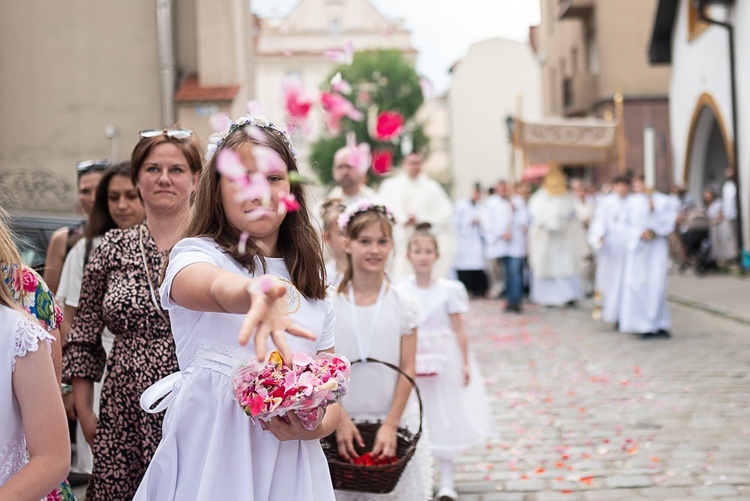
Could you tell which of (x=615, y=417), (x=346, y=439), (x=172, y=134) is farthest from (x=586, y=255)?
(x=172, y=134)

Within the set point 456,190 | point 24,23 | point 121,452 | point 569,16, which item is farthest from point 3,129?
point 456,190

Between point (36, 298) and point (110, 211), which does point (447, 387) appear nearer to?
point (110, 211)

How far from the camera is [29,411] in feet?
7.37

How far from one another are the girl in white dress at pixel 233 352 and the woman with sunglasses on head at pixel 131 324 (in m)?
0.71

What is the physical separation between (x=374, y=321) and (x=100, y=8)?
41.5 feet

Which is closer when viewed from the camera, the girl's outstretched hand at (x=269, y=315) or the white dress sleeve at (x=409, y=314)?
the girl's outstretched hand at (x=269, y=315)

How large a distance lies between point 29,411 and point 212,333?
51 centimetres

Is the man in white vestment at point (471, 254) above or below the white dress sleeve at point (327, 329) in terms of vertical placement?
below

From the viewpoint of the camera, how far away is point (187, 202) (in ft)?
12.1

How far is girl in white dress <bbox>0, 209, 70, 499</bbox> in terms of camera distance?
223 centimetres

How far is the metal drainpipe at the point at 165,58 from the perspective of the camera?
49.6ft

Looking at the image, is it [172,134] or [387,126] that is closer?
[387,126]

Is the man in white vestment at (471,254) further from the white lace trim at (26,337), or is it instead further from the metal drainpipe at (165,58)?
the white lace trim at (26,337)

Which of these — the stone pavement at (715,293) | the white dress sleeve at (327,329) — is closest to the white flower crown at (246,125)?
the white dress sleeve at (327,329)
